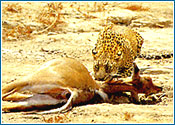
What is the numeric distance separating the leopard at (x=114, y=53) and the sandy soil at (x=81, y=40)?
20.6 inches

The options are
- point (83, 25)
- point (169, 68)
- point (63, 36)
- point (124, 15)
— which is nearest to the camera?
point (169, 68)

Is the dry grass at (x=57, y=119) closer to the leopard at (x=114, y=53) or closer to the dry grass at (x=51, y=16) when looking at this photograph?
the leopard at (x=114, y=53)

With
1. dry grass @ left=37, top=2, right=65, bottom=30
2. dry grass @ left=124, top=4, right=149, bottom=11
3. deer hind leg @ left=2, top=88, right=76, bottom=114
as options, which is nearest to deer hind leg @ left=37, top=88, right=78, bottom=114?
deer hind leg @ left=2, top=88, right=76, bottom=114

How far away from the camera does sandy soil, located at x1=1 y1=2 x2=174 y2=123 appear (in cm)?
573

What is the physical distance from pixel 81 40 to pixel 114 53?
10.8ft

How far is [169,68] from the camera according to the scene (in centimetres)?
937

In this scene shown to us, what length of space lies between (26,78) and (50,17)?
25.2 ft

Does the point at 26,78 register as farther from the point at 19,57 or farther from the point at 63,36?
the point at 63,36

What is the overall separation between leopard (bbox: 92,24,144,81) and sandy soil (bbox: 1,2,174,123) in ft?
1.72

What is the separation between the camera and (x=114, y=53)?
336 inches

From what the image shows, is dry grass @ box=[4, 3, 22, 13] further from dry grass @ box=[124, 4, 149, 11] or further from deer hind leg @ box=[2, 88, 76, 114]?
deer hind leg @ box=[2, 88, 76, 114]

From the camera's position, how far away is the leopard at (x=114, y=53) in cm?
831

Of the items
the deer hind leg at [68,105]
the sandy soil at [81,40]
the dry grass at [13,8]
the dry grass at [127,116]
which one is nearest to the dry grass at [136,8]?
the sandy soil at [81,40]

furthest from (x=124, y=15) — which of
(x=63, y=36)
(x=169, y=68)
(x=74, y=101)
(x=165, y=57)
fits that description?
(x=74, y=101)
